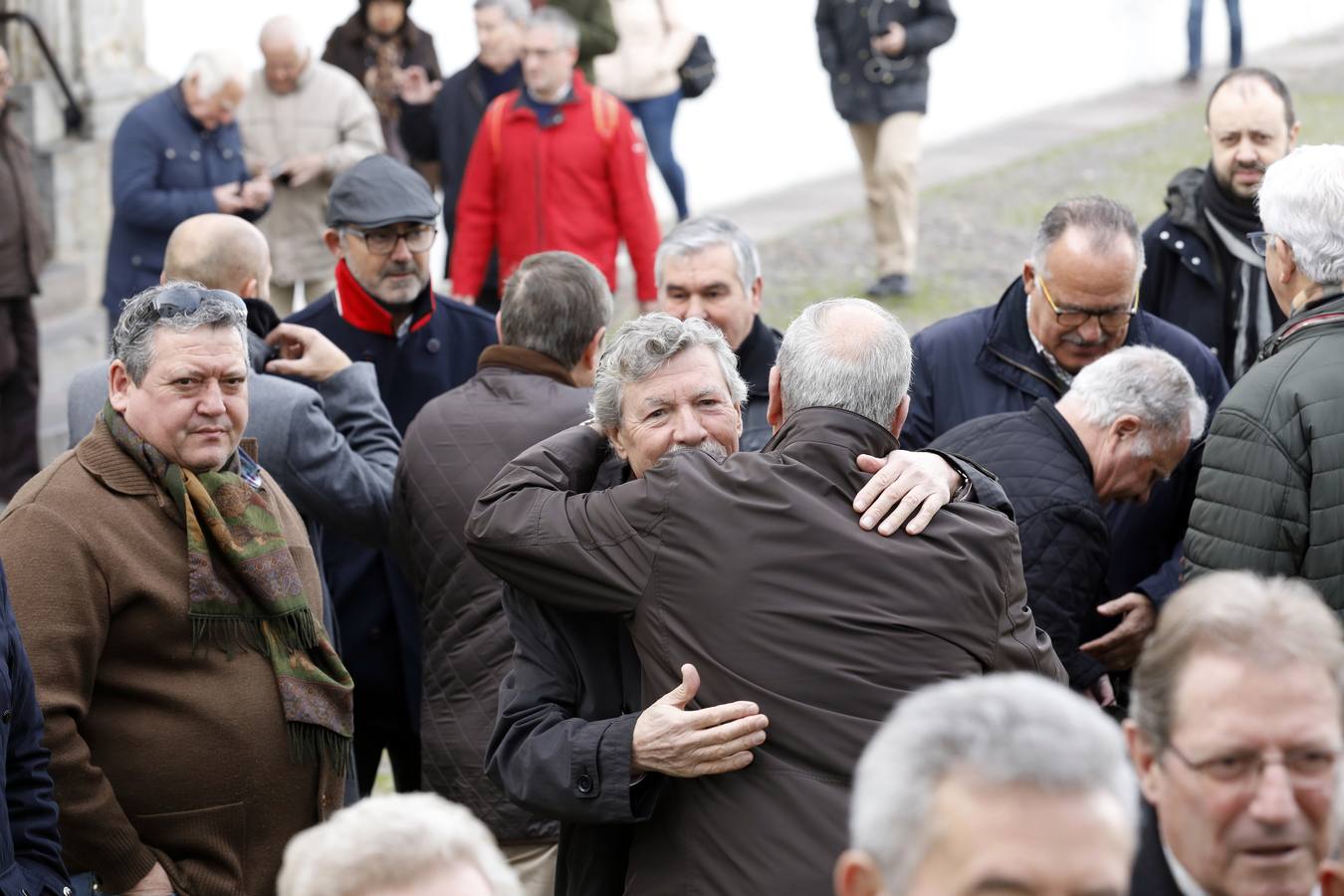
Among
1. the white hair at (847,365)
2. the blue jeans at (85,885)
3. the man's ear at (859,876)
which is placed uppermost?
the white hair at (847,365)

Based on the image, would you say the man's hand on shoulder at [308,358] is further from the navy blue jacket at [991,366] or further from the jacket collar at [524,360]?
the navy blue jacket at [991,366]

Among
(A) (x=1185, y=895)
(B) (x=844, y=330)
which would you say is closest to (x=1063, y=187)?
(B) (x=844, y=330)

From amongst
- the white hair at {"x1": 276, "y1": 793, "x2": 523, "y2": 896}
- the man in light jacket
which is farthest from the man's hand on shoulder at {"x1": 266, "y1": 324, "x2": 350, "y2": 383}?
the man in light jacket

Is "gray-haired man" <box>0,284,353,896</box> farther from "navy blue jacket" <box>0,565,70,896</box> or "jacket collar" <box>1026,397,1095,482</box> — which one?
"jacket collar" <box>1026,397,1095,482</box>

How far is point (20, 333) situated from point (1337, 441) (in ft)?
20.6

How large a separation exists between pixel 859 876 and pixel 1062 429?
2.09 meters

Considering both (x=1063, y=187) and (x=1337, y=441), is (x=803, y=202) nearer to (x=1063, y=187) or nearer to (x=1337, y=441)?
(x=1063, y=187)

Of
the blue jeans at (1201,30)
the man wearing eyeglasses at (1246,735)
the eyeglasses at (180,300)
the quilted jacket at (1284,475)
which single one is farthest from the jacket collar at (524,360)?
the blue jeans at (1201,30)

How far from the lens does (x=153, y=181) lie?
8023mm

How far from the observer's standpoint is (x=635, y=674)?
11.4ft

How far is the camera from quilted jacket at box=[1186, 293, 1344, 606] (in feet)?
12.8

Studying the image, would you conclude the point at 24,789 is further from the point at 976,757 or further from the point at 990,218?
the point at 990,218

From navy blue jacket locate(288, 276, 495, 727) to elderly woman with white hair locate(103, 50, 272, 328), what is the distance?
7.85 feet

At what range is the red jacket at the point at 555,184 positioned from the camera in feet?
26.6
